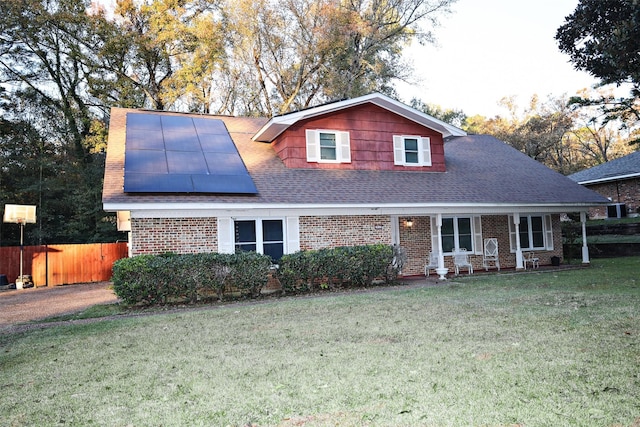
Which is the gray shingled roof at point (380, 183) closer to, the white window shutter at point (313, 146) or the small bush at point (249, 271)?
the white window shutter at point (313, 146)

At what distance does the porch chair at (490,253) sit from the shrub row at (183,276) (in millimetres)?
7980

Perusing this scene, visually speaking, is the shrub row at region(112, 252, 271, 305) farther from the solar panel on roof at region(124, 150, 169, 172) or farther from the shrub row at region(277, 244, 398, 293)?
the solar panel on roof at region(124, 150, 169, 172)

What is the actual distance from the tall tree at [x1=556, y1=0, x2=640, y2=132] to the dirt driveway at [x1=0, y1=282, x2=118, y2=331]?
12291mm

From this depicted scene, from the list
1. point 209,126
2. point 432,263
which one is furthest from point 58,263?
point 432,263

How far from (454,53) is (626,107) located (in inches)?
634

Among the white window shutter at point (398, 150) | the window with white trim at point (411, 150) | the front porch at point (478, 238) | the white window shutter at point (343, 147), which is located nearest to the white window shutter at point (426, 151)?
the window with white trim at point (411, 150)

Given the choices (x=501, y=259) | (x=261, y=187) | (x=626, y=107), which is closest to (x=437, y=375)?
(x=261, y=187)

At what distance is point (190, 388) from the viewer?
4.27 meters

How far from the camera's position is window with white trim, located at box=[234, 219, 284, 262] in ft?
40.3

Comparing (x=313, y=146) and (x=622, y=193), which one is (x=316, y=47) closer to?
(x=313, y=146)

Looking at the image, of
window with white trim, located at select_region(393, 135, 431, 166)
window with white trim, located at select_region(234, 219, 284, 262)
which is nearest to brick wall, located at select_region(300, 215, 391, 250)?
window with white trim, located at select_region(234, 219, 284, 262)

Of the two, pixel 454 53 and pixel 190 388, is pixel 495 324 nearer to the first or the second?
pixel 190 388

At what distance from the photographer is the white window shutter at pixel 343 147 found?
14750 mm

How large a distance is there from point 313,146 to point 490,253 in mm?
6825
